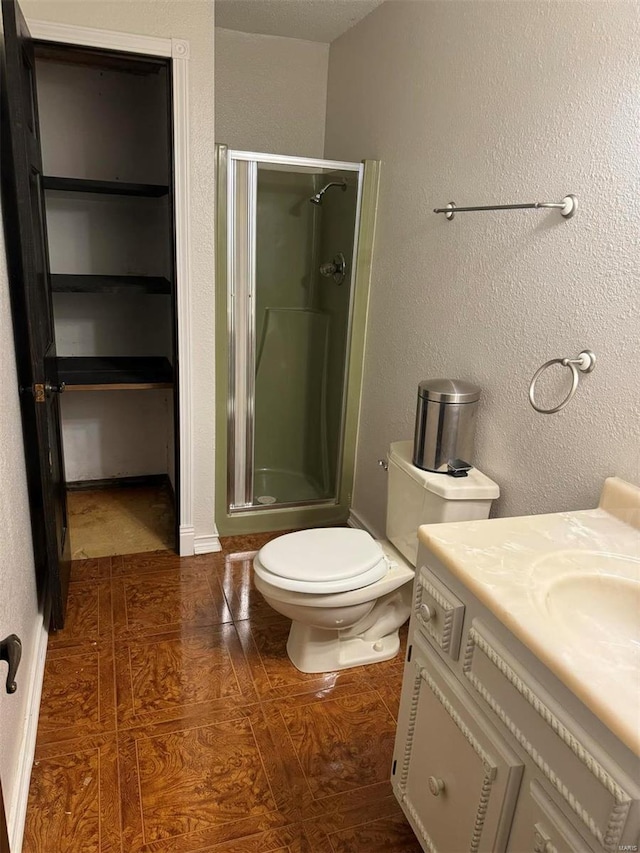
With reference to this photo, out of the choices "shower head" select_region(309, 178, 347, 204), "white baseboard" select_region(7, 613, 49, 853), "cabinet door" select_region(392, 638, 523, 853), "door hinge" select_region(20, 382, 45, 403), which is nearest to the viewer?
"cabinet door" select_region(392, 638, 523, 853)

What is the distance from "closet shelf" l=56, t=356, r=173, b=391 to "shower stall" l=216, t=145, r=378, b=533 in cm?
35

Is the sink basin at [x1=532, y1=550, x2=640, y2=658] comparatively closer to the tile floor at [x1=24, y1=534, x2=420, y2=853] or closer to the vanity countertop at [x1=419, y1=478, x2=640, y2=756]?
the vanity countertop at [x1=419, y1=478, x2=640, y2=756]

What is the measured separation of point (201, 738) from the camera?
1.74 metres

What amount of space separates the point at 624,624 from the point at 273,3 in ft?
8.44

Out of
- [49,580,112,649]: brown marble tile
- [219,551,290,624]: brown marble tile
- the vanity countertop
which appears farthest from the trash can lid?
[49,580,112,649]: brown marble tile

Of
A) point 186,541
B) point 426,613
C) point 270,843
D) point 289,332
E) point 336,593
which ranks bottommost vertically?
point 270,843

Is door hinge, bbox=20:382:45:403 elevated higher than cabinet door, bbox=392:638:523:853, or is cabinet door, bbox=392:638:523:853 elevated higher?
door hinge, bbox=20:382:45:403

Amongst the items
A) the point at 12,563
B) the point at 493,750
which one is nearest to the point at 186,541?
the point at 12,563

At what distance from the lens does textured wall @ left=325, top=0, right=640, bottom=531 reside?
1.38 metres

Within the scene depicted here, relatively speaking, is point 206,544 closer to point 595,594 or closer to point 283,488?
point 283,488

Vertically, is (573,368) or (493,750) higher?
(573,368)

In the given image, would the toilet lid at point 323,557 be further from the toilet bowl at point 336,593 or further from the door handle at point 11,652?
the door handle at point 11,652

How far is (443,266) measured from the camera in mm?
2088

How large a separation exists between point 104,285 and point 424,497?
66.5 inches
